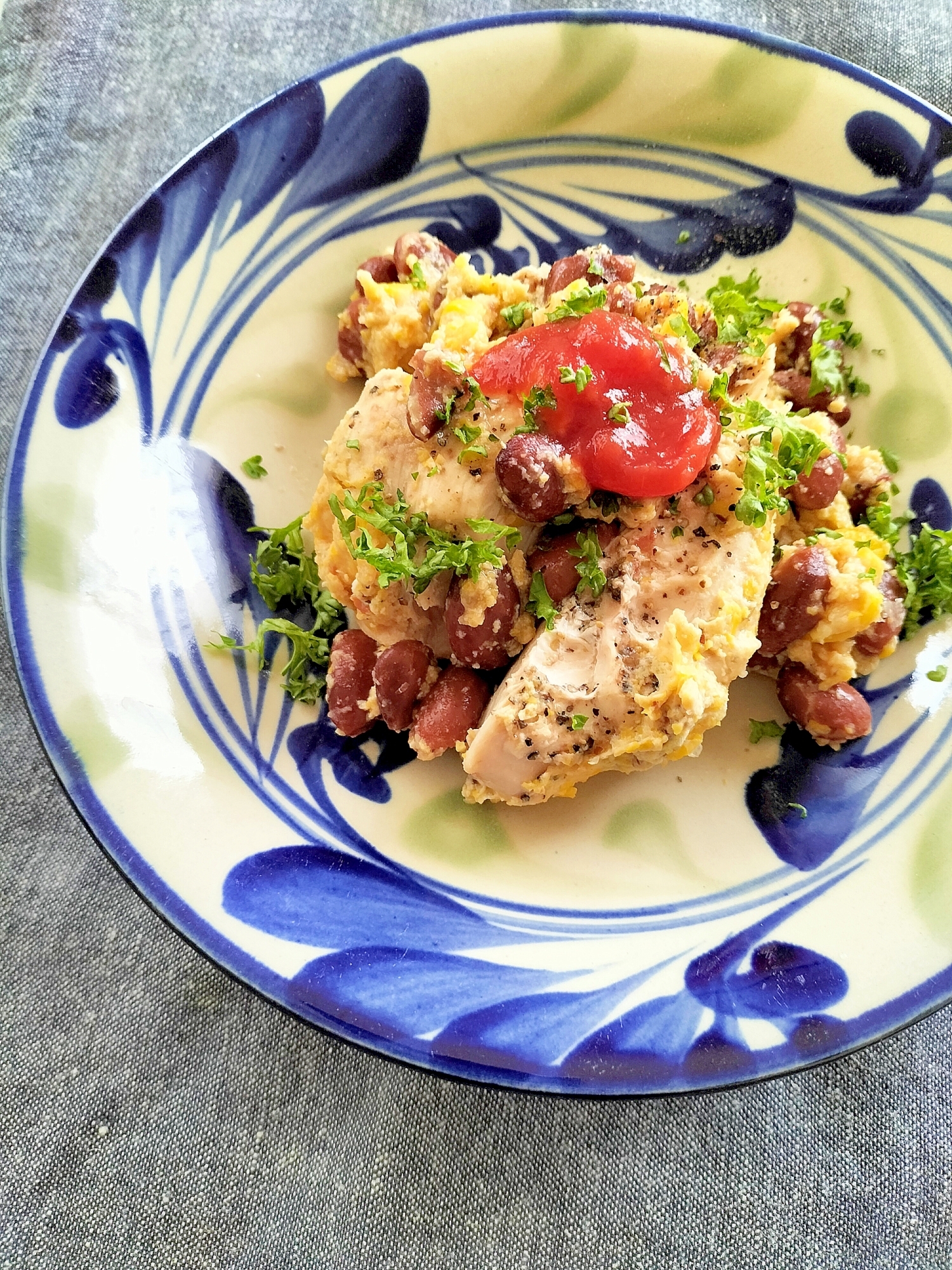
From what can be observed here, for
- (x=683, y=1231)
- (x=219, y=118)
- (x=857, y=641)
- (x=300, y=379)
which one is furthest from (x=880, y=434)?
(x=219, y=118)

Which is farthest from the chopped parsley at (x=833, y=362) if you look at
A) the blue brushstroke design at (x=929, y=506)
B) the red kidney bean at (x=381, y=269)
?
the red kidney bean at (x=381, y=269)

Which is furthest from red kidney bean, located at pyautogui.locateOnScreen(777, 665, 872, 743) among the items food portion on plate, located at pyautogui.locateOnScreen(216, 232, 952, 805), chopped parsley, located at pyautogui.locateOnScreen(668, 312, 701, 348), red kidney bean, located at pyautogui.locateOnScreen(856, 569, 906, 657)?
chopped parsley, located at pyautogui.locateOnScreen(668, 312, 701, 348)

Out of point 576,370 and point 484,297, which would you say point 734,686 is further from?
point 484,297

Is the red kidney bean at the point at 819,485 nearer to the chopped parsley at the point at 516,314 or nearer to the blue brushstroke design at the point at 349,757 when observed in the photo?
the chopped parsley at the point at 516,314

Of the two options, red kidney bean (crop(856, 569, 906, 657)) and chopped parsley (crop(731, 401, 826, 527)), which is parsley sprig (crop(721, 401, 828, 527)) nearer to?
chopped parsley (crop(731, 401, 826, 527))

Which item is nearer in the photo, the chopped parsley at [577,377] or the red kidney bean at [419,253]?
the chopped parsley at [577,377]

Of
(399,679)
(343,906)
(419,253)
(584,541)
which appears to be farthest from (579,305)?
(343,906)

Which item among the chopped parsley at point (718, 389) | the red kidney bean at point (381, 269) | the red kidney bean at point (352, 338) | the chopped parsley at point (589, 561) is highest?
the chopped parsley at point (718, 389)
